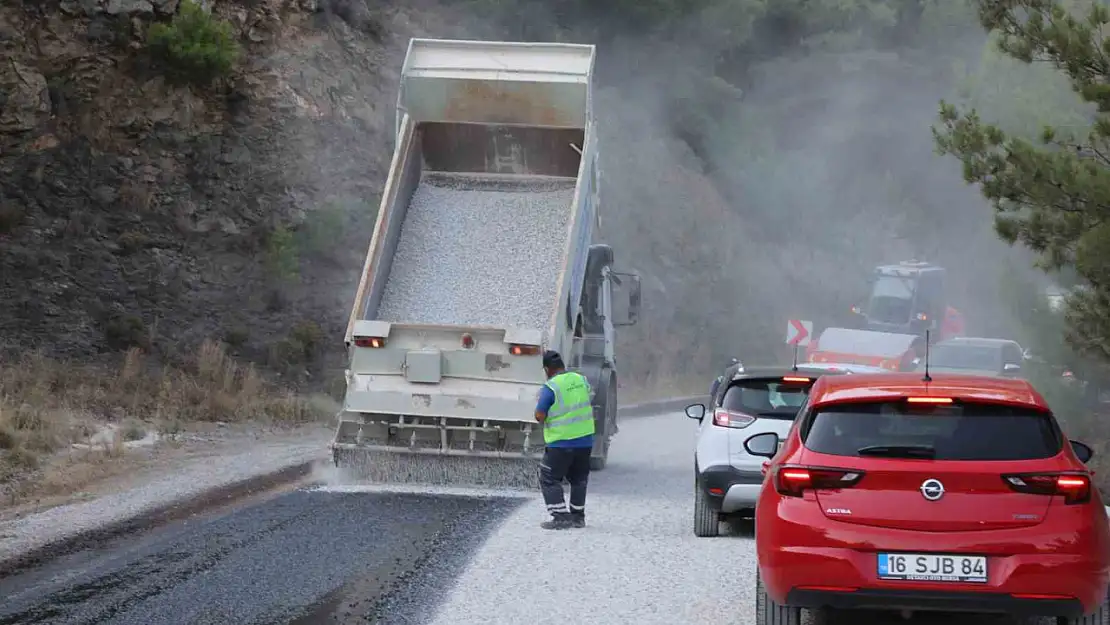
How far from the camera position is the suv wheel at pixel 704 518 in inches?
481

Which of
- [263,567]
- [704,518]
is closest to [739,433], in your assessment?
[704,518]

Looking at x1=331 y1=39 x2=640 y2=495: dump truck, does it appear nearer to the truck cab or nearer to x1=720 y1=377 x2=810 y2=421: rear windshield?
x1=720 y1=377 x2=810 y2=421: rear windshield

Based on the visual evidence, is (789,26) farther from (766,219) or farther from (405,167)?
(405,167)

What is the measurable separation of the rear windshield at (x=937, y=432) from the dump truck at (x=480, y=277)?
737 cm

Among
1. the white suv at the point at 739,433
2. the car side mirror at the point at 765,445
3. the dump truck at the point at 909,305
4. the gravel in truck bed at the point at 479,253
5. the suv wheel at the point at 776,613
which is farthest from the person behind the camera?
the dump truck at the point at 909,305

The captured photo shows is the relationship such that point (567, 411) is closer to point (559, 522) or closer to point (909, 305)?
point (559, 522)

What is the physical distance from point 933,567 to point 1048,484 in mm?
626

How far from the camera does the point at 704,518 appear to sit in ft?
40.2

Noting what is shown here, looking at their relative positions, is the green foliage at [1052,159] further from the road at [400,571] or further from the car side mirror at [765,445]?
the car side mirror at [765,445]

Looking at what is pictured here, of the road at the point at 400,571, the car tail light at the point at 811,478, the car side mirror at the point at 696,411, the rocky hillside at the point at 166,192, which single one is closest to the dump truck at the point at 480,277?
the road at the point at 400,571

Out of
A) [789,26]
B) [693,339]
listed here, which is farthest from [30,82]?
[789,26]

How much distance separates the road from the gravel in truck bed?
7.47 ft

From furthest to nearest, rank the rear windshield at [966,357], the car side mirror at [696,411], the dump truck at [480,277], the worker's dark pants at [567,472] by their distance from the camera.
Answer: the rear windshield at [966,357] → the dump truck at [480,277] → the car side mirror at [696,411] → the worker's dark pants at [567,472]

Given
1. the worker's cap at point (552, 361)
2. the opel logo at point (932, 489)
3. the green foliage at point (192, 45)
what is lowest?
the opel logo at point (932, 489)
